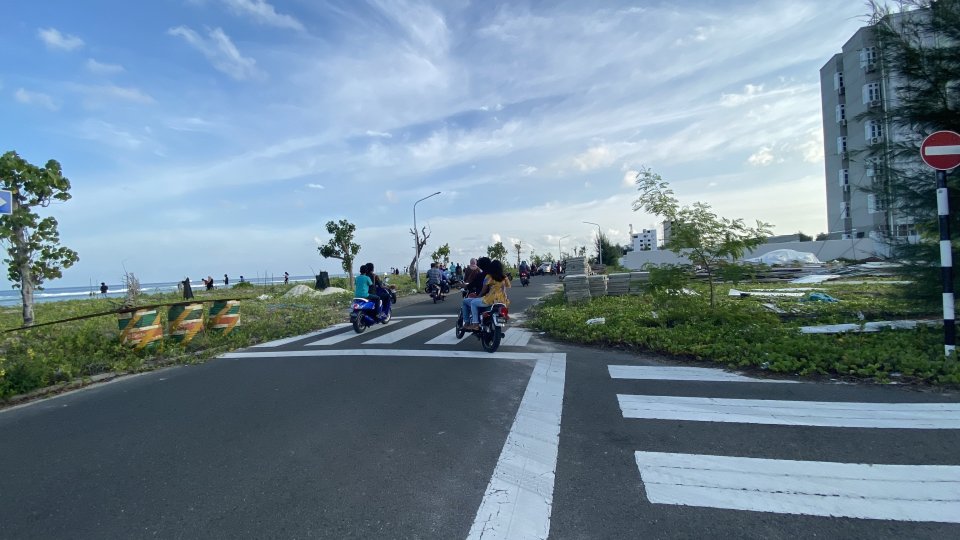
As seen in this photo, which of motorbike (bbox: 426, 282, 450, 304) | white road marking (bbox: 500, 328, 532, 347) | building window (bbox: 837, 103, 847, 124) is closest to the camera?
white road marking (bbox: 500, 328, 532, 347)

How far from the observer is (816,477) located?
3297 millimetres

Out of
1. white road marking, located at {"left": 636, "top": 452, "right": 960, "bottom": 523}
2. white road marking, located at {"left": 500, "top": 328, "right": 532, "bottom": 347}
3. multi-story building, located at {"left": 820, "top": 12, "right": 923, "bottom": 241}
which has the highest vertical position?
multi-story building, located at {"left": 820, "top": 12, "right": 923, "bottom": 241}

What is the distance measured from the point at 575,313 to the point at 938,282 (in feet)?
21.3

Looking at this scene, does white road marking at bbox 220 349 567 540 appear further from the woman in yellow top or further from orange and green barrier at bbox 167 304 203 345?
orange and green barrier at bbox 167 304 203 345

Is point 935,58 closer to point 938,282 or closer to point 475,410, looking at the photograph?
point 938,282

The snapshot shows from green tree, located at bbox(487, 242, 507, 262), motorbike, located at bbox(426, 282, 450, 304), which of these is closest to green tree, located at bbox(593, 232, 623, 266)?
green tree, located at bbox(487, 242, 507, 262)

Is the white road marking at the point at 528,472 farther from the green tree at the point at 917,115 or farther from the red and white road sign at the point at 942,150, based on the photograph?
the green tree at the point at 917,115

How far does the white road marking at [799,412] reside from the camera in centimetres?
424

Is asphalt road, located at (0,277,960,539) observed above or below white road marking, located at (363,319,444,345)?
below

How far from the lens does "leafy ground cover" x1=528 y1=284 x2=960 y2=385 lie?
5812 millimetres

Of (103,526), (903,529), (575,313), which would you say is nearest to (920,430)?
(903,529)

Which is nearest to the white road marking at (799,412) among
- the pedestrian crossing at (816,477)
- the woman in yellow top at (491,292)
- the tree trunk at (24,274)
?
the pedestrian crossing at (816,477)

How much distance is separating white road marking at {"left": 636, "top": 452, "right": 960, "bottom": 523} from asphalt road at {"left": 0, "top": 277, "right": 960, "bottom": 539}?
15 millimetres

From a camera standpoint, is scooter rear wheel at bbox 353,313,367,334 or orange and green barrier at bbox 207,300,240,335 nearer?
orange and green barrier at bbox 207,300,240,335
